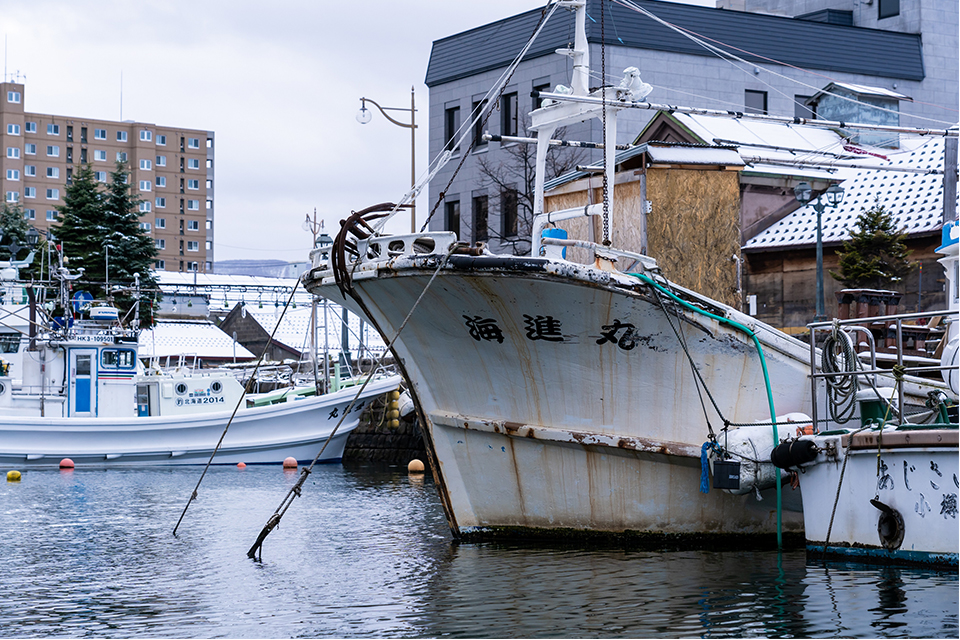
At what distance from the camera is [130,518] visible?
1773 centimetres

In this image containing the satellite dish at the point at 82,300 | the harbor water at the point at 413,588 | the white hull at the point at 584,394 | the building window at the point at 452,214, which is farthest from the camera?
the building window at the point at 452,214

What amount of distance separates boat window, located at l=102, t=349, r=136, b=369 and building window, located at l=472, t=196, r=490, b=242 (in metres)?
9.95

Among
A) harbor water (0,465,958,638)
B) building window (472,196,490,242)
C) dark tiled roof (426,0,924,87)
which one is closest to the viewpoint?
harbor water (0,465,958,638)

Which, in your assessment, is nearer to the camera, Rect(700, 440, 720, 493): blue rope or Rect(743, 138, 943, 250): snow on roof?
Rect(700, 440, 720, 493): blue rope

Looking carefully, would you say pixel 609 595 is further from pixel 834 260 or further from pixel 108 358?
pixel 108 358

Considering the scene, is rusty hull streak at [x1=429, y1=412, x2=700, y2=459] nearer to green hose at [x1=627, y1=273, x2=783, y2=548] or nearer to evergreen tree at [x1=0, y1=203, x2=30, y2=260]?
green hose at [x1=627, y1=273, x2=783, y2=548]

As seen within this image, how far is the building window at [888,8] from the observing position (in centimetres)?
3731

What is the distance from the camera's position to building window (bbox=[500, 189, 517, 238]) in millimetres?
32938

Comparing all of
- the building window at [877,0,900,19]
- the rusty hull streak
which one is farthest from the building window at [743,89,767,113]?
the rusty hull streak

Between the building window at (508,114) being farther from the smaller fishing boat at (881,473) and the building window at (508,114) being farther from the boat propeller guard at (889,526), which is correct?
the boat propeller guard at (889,526)

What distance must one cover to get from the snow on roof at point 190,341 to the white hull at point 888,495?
39046 millimetres

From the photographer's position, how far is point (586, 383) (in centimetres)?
1264

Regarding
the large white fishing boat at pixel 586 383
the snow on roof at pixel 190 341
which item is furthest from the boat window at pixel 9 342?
the large white fishing boat at pixel 586 383

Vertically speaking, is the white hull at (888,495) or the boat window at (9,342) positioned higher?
the boat window at (9,342)
